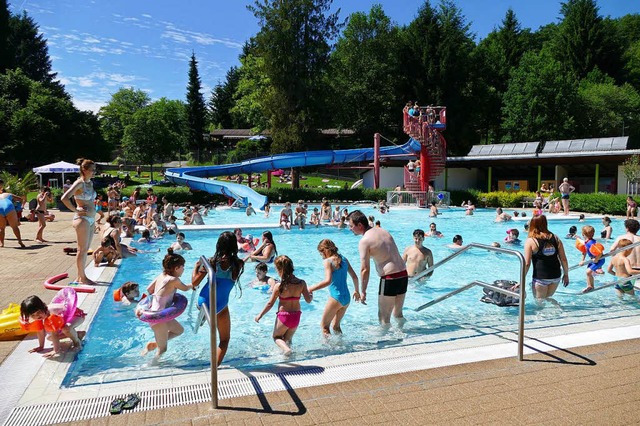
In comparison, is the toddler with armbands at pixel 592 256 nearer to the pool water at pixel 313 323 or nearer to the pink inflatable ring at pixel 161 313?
the pool water at pixel 313 323

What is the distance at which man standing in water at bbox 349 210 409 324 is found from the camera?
564cm

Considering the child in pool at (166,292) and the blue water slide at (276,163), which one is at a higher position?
the blue water slide at (276,163)

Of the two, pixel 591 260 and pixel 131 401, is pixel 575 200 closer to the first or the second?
pixel 591 260

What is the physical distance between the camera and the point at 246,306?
8422mm

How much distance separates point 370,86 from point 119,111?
46.2 meters

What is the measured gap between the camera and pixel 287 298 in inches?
200

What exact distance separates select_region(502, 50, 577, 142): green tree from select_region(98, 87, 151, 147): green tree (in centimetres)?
4910

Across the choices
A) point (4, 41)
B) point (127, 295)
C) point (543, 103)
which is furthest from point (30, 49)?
point (127, 295)

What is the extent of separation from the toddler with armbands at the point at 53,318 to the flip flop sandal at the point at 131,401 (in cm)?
161

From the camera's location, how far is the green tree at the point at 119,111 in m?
71.2

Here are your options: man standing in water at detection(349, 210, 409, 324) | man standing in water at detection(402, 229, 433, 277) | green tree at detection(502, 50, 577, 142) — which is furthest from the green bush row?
man standing in water at detection(349, 210, 409, 324)

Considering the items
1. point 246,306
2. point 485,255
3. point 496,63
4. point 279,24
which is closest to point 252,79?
point 279,24

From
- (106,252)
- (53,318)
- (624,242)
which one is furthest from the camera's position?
(106,252)

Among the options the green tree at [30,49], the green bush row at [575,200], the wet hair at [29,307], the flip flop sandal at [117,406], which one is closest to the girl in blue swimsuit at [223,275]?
the flip flop sandal at [117,406]
